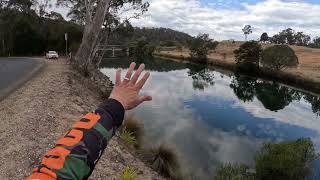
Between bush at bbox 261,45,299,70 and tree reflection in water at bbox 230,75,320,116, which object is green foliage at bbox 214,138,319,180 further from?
bush at bbox 261,45,299,70

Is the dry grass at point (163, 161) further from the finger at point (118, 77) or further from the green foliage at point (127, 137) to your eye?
the finger at point (118, 77)

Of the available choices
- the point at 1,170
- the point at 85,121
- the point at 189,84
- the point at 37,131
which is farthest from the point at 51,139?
the point at 189,84

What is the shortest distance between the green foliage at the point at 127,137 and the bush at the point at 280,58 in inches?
1712

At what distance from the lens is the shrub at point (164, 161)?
1303 cm

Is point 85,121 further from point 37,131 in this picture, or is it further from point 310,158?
point 310,158

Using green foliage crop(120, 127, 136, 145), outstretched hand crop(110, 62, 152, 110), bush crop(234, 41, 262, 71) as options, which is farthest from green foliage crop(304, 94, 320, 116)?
outstretched hand crop(110, 62, 152, 110)

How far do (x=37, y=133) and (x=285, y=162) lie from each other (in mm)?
6765

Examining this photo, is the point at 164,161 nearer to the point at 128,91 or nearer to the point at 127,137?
the point at 127,137

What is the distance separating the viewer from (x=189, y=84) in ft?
153

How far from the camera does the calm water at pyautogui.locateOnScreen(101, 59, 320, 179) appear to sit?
18.4m

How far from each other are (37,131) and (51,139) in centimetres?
66

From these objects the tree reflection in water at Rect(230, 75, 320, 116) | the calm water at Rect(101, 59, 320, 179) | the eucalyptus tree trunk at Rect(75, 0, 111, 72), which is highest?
the eucalyptus tree trunk at Rect(75, 0, 111, 72)

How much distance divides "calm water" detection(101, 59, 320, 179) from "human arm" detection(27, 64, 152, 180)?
12.5 meters

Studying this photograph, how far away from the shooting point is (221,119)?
26938 mm
